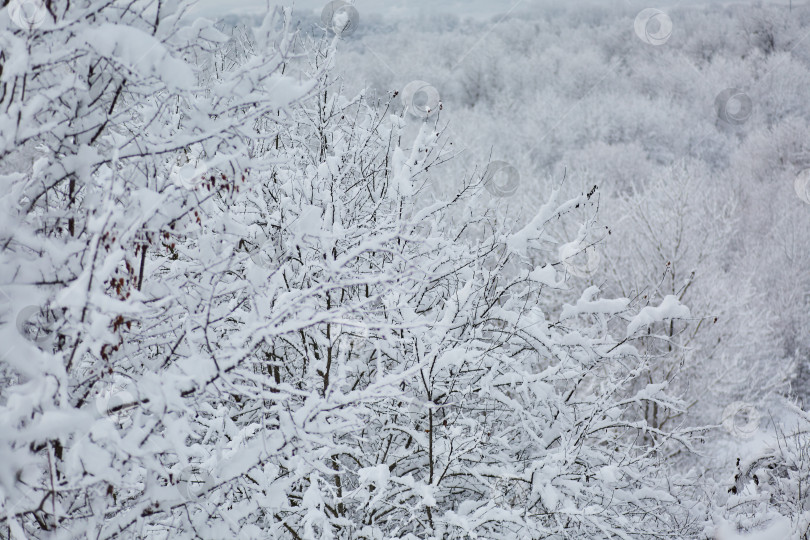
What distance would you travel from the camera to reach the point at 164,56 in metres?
1.88

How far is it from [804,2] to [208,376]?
193ft

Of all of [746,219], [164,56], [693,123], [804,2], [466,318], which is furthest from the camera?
[804,2]

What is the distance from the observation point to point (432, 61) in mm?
48562

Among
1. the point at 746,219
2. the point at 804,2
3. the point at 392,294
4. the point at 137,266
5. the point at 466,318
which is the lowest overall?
the point at 746,219

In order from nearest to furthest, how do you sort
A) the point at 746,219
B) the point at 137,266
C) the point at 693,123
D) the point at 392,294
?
the point at 137,266, the point at 392,294, the point at 746,219, the point at 693,123

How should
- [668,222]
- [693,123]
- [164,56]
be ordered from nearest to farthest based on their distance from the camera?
[164,56]
[668,222]
[693,123]

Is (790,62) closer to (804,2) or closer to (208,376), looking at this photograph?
(804,2)

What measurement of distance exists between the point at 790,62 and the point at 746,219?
795 inches

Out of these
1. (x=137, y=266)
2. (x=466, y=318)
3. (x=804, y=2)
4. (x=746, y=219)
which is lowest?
(x=746, y=219)

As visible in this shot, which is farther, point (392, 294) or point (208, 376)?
point (392, 294)

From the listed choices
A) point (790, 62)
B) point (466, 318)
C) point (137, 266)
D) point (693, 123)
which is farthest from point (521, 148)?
point (137, 266)

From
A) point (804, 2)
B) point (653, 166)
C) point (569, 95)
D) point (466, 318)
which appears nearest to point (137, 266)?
point (466, 318)

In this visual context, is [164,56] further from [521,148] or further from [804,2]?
[804,2]

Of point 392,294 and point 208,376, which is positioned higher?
point 208,376
